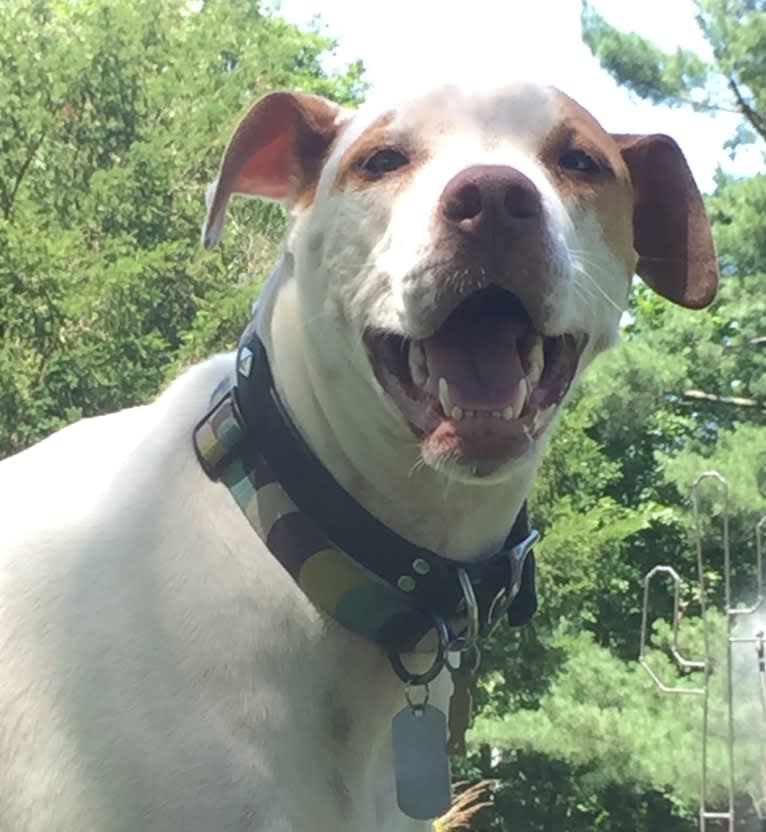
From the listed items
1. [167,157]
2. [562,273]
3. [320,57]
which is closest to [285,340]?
[562,273]

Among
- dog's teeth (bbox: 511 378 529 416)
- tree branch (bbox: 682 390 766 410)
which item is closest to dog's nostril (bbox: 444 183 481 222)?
dog's teeth (bbox: 511 378 529 416)

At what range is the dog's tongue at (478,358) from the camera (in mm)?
1708

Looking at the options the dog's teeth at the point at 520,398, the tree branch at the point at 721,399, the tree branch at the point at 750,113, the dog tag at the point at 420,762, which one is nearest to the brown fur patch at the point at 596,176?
the dog's teeth at the point at 520,398

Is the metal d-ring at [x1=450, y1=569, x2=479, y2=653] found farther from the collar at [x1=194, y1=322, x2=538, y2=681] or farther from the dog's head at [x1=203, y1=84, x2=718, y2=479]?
the dog's head at [x1=203, y1=84, x2=718, y2=479]

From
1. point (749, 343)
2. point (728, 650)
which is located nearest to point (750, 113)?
point (749, 343)

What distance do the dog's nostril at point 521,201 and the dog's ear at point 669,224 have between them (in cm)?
43

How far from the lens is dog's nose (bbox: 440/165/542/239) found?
1.65m

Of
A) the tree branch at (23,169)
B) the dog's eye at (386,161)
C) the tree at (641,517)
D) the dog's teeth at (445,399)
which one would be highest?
the dog's eye at (386,161)

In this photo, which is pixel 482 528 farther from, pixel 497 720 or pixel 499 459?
pixel 497 720

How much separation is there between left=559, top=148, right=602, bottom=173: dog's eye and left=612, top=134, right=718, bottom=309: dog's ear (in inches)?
6.8

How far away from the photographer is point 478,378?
1.72 meters

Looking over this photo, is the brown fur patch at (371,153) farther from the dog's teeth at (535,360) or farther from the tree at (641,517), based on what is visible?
the tree at (641,517)

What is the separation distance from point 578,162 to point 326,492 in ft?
1.75

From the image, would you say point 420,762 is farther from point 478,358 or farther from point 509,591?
point 478,358
